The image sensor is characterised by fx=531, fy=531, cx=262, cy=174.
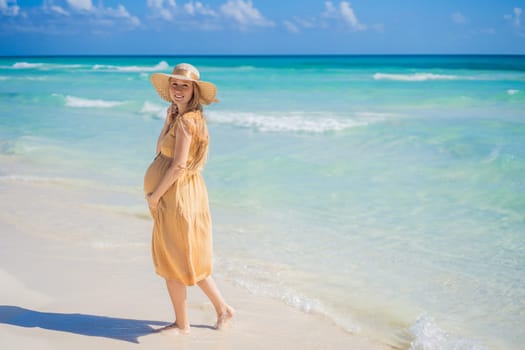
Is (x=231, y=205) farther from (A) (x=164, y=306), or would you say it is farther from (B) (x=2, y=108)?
(B) (x=2, y=108)

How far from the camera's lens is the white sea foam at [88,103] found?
19.8m

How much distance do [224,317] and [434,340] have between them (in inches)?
54.2

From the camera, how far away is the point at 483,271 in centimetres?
465

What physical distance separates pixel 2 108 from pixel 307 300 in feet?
56.8

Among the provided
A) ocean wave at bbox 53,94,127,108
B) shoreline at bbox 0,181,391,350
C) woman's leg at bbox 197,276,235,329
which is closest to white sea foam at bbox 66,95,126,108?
ocean wave at bbox 53,94,127,108

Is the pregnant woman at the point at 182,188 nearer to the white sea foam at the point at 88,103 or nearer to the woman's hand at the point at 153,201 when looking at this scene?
the woman's hand at the point at 153,201

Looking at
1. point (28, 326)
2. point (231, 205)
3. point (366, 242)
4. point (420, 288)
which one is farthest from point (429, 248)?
point (28, 326)

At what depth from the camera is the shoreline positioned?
10.5 ft

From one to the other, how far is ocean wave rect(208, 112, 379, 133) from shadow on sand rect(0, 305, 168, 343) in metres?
10.0

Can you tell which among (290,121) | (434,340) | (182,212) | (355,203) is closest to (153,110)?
(290,121)

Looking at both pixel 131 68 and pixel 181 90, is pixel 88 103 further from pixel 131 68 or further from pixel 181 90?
pixel 131 68

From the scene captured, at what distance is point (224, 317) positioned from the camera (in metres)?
3.42

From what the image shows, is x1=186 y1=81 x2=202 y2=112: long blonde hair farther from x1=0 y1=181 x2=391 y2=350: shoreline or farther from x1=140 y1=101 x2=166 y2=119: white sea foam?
x1=140 y1=101 x2=166 y2=119: white sea foam

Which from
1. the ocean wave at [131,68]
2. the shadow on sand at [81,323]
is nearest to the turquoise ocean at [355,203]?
the shadow on sand at [81,323]
